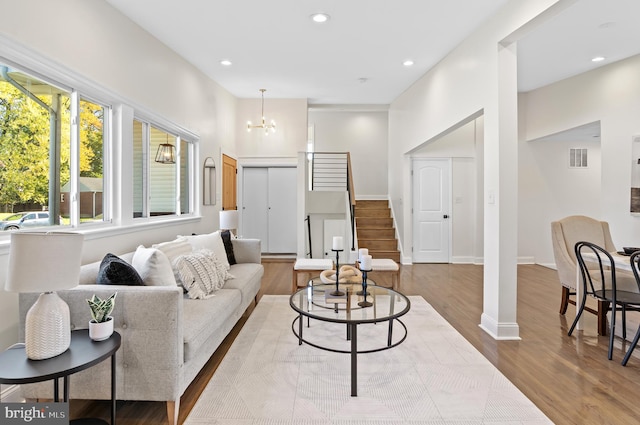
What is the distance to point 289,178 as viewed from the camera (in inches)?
278

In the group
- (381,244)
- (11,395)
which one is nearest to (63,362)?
(11,395)

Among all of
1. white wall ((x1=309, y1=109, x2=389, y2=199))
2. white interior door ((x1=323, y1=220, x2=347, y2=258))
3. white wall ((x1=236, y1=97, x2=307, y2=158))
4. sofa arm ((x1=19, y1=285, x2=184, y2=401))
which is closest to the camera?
sofa arm ((x1=19, y1=285, x2=184, y2=401))

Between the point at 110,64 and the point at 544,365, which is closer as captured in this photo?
the point at 544,365

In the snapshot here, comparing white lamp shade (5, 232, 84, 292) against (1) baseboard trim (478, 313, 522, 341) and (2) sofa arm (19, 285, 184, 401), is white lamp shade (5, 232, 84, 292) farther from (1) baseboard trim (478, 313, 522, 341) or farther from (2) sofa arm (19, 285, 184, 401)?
(1) baseboard trim (478, 313, 522, 341)

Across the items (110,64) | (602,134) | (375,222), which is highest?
(110,64)

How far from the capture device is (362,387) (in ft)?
7.36

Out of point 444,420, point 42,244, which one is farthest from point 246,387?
point 42,244

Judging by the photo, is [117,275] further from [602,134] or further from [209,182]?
[602,134]

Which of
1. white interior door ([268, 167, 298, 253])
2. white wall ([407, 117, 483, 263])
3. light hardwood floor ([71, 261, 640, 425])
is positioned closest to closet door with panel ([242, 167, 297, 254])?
white interior door ([268, 167, 298, 253])

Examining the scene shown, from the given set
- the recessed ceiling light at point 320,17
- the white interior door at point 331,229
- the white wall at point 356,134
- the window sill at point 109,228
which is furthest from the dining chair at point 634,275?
the white wall at point 356,134

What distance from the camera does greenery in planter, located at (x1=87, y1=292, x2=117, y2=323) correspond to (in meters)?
1.67

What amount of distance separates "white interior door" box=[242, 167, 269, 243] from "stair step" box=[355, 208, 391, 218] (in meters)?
2.03

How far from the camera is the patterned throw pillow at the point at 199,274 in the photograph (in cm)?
278

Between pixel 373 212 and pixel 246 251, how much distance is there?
4.03 m
